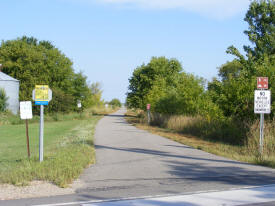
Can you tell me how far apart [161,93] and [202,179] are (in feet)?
92.4

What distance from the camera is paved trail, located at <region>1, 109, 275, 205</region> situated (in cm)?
737

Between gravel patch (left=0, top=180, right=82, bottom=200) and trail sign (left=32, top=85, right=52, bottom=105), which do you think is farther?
trail sign (left=32, top=85, right=52, bottom=105)

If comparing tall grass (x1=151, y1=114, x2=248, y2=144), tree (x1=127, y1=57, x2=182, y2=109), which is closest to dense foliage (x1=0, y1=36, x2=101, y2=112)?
tree (x1=127, y1=57, x2=182, y2=109)

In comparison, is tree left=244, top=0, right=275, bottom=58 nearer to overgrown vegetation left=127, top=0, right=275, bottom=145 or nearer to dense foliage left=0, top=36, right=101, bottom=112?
overgrown vegetation left=127, top=0, right=275, bottom=145

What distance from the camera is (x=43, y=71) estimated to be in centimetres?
5116

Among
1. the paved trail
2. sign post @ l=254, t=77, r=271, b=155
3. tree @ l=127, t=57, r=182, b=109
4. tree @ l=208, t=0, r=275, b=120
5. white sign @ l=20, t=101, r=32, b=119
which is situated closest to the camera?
the paved trail

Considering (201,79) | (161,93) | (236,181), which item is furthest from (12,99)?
(236,181)

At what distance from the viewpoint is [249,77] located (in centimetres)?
1880

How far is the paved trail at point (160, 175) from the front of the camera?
7367mm

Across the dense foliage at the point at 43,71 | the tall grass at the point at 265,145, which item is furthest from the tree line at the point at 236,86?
the dense foliage at the point at 43,71

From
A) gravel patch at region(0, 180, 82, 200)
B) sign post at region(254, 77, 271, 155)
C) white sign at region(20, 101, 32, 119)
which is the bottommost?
gravel patch at region(0, 180, 82, 200)

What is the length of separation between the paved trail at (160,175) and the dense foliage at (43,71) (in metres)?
39.1

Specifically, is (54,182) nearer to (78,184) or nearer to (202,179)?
(78,184)

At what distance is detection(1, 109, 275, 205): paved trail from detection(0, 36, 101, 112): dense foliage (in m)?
39.1
